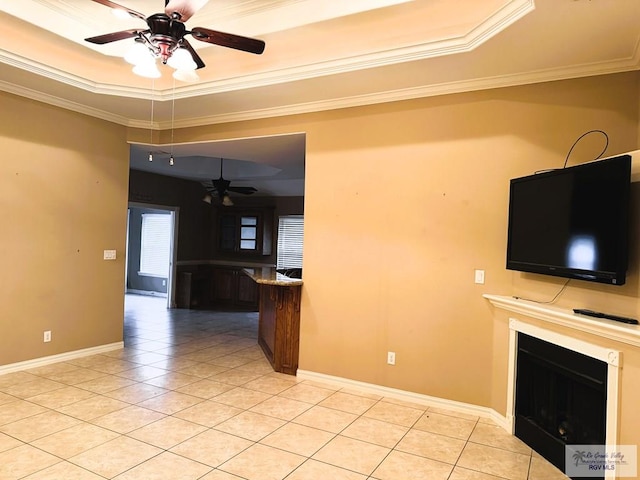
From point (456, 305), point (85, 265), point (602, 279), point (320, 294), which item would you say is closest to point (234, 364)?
point (320, 294)

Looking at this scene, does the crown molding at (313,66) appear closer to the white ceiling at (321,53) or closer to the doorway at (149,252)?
the white ceiling at (321,53)

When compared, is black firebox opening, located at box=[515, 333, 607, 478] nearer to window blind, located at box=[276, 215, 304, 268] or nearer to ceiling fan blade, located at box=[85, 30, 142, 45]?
ceiling fan blade, located at box=[85, 30, 142, 45]

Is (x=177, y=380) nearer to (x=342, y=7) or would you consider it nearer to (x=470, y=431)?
(x=470, y=431)

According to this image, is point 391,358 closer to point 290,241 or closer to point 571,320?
point 571,320

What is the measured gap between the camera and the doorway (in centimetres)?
1045

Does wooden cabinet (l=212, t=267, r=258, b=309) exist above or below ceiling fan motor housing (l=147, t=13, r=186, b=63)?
below

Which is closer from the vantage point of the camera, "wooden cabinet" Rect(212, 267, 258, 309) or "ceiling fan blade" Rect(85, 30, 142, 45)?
"ceiling fan blade" Rect(85, 30, 142, 45)

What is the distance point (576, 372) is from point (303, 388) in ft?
7.89

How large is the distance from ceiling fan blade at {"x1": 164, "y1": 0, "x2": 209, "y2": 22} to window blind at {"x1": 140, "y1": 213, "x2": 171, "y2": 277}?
336 inches

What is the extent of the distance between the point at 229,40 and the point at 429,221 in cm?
225

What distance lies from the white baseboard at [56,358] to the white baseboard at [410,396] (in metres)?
2.56

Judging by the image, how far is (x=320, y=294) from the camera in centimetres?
425

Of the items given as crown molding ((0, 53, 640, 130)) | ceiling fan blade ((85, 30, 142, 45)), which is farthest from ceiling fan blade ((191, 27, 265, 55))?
crown molding ((0, 53, 640, 130))

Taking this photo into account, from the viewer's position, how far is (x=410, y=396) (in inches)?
150
